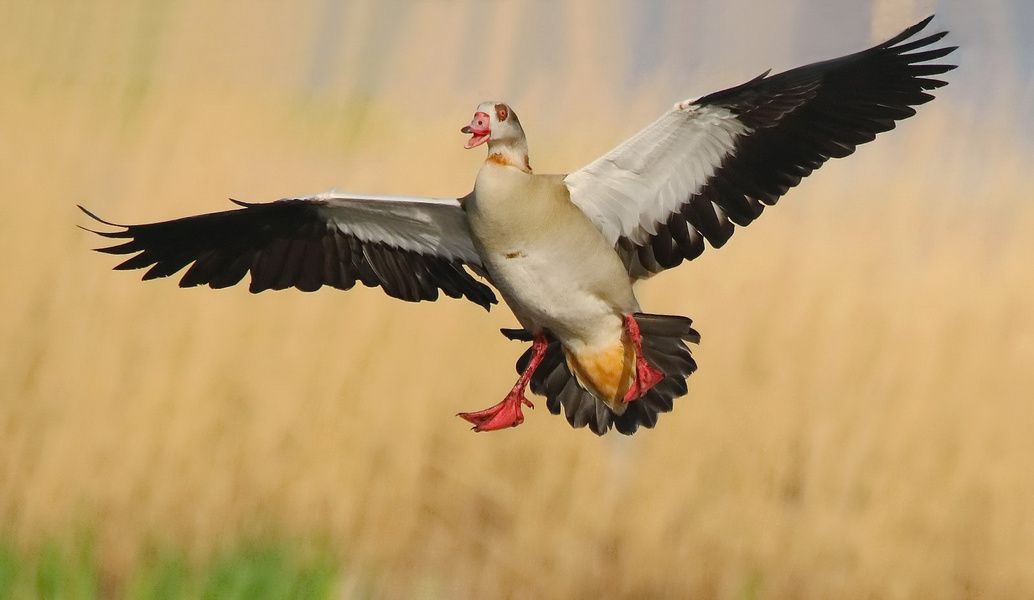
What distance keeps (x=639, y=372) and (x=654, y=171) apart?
530mm

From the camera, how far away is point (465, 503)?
13.2ft

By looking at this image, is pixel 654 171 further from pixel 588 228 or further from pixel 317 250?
pixel 317 250

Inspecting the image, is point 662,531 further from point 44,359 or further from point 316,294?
point 44,359

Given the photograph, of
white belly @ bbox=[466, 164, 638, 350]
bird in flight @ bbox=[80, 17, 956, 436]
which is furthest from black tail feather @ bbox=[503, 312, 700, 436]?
white belly @ bbox=[466, 164, 638, 350]

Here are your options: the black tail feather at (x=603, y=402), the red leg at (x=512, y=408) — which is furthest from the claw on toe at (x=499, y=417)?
the black tail feather at (x=603, y=402)

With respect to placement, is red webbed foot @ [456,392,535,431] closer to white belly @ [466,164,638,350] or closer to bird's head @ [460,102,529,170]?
white belly @ [466,164,638,350]

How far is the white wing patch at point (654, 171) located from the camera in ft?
9.78

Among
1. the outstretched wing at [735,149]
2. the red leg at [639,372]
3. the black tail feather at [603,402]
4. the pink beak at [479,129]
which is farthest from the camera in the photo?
the black tail feather at [603,402]

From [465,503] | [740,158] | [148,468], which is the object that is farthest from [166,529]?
[740,158]

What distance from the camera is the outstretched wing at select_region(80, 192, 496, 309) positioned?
3.31 meters

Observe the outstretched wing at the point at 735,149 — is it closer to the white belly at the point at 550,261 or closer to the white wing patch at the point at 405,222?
the white belly at the point at 550,261

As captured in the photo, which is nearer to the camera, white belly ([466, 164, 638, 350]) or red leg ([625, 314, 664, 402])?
white belly ([466, 164, 638, 350])

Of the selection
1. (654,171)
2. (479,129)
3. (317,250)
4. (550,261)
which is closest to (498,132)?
(479,129)


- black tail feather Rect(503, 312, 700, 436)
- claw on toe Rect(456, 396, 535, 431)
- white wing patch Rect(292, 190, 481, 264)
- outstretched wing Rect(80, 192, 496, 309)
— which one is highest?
white wing patch Rect(292, 190, 481, 264)
